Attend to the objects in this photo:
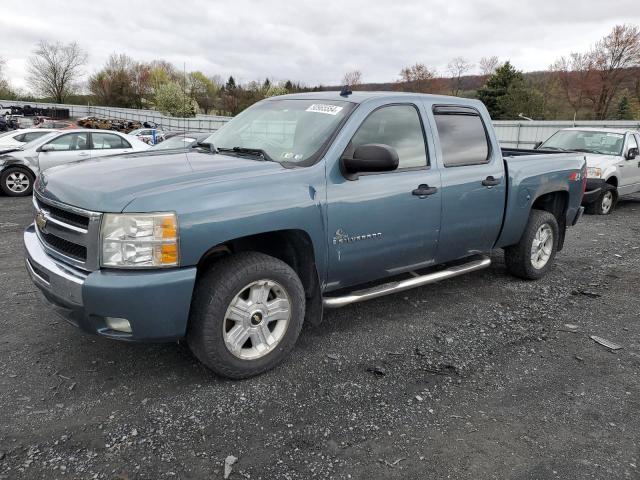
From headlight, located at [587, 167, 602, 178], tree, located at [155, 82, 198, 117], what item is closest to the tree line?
tree, located at [155, 82, 198, 117]

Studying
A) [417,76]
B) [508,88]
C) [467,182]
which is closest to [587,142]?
[467,182]

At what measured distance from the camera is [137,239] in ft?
9.09

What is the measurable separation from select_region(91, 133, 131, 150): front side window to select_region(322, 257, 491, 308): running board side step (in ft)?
32.4

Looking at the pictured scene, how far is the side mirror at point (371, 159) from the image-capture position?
3.38 m

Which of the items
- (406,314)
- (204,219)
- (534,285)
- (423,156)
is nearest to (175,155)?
(204,219)

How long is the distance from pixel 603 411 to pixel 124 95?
85660 millimetres

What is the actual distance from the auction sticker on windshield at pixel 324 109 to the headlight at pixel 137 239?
164 centimetres

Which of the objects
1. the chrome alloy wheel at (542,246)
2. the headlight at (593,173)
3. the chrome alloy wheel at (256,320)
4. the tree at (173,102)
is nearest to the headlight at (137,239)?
the chrome alloy wheel at (256,320)

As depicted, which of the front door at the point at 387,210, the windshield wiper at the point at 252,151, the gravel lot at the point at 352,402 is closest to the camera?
the gravel lot at the point at 352,402

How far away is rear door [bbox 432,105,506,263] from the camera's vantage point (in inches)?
169

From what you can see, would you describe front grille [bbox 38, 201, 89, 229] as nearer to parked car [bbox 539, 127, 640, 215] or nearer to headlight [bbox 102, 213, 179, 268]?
headlight [bbox 102, 213, 179, 268]

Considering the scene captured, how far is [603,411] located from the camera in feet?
10.2

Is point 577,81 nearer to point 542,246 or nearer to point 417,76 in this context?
point 417,76

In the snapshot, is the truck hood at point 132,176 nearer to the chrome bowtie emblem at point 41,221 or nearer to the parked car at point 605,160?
the chrome bowtie emblem at point 41,221
